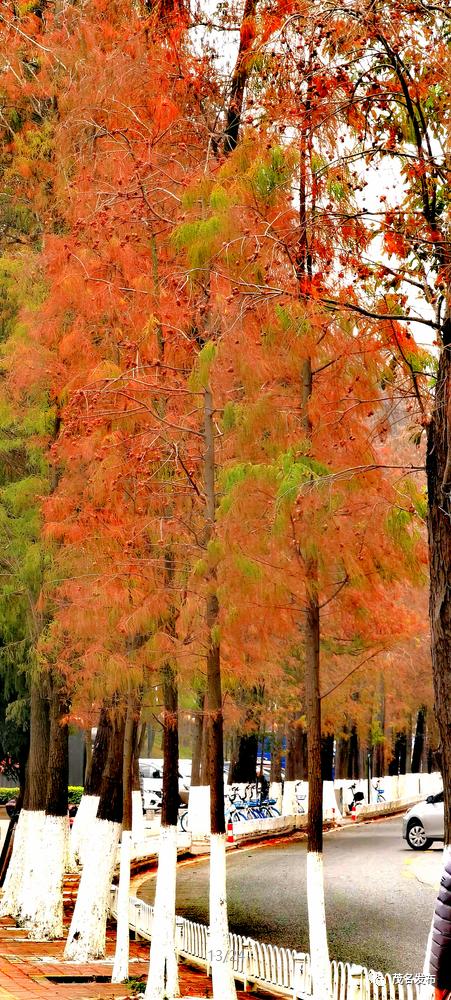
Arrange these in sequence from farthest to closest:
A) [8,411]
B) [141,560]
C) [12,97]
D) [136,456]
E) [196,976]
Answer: [12,97]
[8,411]
[196,976]
[141,560]
[136,456]

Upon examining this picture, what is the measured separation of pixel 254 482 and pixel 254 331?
1588mm

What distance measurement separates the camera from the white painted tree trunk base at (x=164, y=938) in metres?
13.7

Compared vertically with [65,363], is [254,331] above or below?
below

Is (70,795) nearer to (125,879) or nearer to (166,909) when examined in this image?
(125,879)

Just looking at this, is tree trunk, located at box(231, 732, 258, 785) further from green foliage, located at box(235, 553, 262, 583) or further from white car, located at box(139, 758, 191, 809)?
green foliage, located at box(235, 553, 262, 583)

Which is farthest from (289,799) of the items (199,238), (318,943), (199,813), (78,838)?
(199,238)

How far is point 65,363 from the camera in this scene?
18.7 metres

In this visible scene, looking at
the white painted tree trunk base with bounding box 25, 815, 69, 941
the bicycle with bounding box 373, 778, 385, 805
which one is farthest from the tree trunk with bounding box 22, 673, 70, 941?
the bicycle with bounding box 373, 778, 385, 805

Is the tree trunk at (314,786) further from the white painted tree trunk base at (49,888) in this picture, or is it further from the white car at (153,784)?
the white car at (153,784)

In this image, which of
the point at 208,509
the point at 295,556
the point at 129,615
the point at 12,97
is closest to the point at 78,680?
Answer: the point at 129,615

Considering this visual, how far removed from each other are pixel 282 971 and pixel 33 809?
9443 mm

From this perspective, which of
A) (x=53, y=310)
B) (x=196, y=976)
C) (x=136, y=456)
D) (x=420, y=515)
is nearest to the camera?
(x=420, y=515)

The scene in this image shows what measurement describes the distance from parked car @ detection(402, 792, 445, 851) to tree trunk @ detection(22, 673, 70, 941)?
389 inches

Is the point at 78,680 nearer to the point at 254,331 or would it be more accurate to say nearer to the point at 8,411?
the point at 8,411
